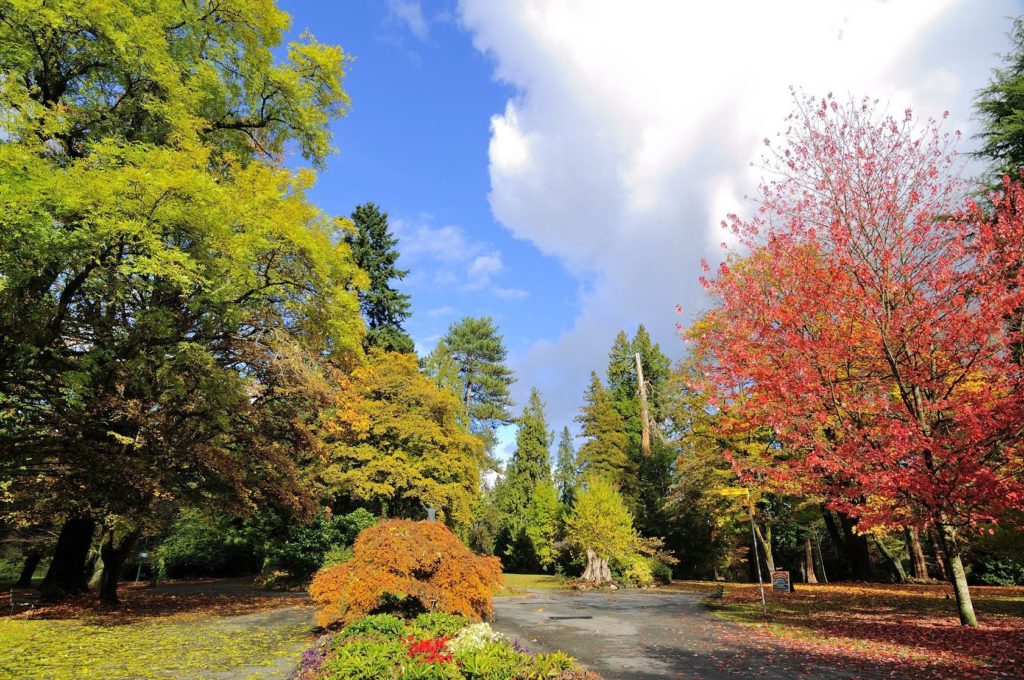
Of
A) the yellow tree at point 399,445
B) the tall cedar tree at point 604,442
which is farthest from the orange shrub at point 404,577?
the tall cedar tree at point 604,442

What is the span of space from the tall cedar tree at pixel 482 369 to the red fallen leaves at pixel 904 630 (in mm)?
28011

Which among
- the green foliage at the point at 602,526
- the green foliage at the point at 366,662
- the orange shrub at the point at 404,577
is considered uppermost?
the green foliage at the point at 602,526

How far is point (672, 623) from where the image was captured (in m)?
11.1

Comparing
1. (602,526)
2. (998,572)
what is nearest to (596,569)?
(602,526)

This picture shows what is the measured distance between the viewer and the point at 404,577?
29.0 ft

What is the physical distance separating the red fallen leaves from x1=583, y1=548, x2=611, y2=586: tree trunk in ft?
25.4

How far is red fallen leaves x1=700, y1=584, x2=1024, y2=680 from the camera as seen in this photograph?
662cm

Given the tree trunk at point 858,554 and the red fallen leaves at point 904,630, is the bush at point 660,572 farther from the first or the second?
the red fallen leaves at point 904,630

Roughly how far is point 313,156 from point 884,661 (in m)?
13.9

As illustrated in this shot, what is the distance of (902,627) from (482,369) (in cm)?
3525

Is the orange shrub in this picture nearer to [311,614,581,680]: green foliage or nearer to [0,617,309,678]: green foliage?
[0,617,309,678]: green foliage

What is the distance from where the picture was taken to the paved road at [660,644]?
659 centimetres

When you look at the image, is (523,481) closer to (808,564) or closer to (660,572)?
(660,572)

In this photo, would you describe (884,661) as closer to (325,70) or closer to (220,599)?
(325,70)
